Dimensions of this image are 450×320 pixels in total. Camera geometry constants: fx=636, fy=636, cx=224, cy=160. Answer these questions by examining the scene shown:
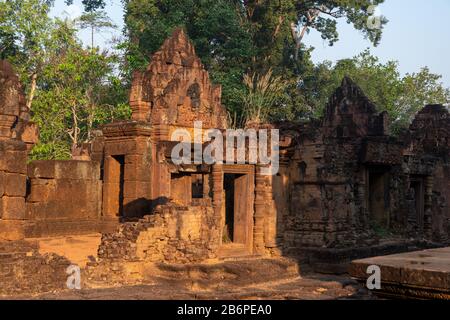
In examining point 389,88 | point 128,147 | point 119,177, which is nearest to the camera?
point 128,147

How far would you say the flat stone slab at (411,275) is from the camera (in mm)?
4500

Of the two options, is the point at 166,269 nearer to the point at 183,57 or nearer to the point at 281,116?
the point at 183,57

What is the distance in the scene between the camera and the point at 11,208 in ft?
35.5

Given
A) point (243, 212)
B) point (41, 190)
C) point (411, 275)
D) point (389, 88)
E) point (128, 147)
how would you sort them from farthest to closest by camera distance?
point (389, 88), point (128, 147), point (243, 212), point (41, 190), point (411, 275)

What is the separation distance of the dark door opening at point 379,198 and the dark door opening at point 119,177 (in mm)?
7034

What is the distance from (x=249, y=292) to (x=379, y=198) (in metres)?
7.93

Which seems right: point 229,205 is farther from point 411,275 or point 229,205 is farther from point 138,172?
point 411,275

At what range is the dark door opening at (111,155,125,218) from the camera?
16094 mm

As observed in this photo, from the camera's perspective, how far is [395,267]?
4.77 metres

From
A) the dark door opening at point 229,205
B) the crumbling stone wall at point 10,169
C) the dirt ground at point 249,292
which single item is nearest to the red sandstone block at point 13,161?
the crumbling stone wall at point 10,169

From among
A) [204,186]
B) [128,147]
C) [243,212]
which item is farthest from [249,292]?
[128,147]

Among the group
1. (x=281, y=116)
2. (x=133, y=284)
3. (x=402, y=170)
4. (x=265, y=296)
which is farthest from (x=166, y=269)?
(x=281, y=116)

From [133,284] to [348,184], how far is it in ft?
20.9

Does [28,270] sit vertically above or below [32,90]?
below
